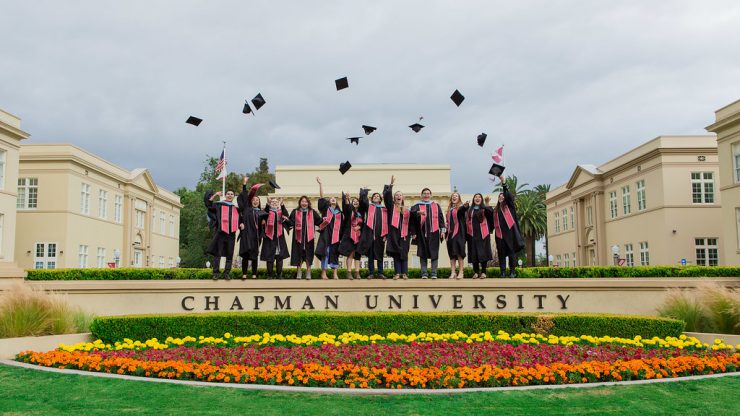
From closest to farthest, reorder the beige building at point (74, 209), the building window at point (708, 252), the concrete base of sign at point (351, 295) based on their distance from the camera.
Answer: the concrete base of sign at point (351, 295)
the building window at point (708, 252)
the beige building at point (74, 209)

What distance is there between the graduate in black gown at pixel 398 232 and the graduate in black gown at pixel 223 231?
271 centimetres

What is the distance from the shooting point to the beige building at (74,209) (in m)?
30.7

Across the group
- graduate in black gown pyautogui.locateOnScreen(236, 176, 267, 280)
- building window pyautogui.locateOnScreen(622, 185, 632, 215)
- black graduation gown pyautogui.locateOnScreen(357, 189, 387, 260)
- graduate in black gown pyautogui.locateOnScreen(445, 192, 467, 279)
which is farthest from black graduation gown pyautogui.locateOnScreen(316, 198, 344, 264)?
building window pyautogui.locateOnScreen(622, 185, 632, 215)

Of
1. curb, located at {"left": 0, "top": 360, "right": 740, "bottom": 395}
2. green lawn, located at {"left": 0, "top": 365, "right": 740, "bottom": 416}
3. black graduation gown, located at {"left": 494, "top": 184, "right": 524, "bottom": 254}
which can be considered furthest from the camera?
black graduation gown, located at {"left": 494, "top": 184, "right": 524, "bottom": 254}

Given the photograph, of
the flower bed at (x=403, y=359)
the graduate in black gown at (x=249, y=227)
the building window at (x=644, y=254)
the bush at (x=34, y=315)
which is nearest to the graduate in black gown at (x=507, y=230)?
the flower bed at (x=403, y=359)

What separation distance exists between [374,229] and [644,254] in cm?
2607

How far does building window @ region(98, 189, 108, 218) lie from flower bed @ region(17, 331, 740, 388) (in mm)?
30352

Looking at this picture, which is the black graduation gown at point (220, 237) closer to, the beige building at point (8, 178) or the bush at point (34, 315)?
the bush at point (34, 315)

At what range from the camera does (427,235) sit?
34.6 ft

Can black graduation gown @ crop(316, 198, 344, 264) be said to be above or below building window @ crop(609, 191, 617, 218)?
below

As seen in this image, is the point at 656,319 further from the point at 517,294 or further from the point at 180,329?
the point at 180,329

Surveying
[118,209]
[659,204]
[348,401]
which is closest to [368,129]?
[348,401]

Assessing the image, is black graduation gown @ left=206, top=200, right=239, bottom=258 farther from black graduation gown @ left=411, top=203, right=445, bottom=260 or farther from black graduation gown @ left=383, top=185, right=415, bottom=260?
black graduation gown @ left=411, top=203, right=445, bottom=260

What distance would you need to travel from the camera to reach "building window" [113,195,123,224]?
3769 centimetres
